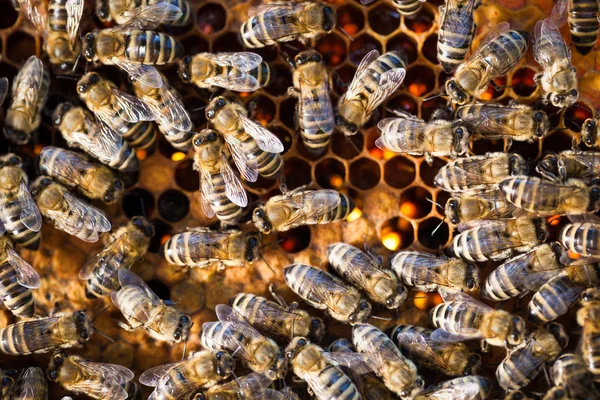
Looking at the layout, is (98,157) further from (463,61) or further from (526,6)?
(526,6)

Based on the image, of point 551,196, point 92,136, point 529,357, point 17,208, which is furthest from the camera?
point 92,136

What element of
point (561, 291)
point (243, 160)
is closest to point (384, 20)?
point (243, 160)

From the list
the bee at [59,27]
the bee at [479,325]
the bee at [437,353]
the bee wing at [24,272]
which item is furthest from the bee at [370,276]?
the bee at [59,27]

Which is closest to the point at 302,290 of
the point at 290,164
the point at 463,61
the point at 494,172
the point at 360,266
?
the point at 360,266

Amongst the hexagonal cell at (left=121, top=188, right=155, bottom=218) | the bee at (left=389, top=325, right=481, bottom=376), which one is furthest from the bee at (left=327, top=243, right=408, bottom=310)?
the hexagonal cell at (left=121, top=188, right=155, bottom=218)

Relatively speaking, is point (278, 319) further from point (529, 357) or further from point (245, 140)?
point (529, 357)

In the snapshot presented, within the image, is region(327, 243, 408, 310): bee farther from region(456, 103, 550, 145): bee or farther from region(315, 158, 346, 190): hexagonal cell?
region(456, 103, 550, 145): bee

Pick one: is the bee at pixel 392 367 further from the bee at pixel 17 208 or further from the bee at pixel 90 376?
the bee at pixel 17 208
